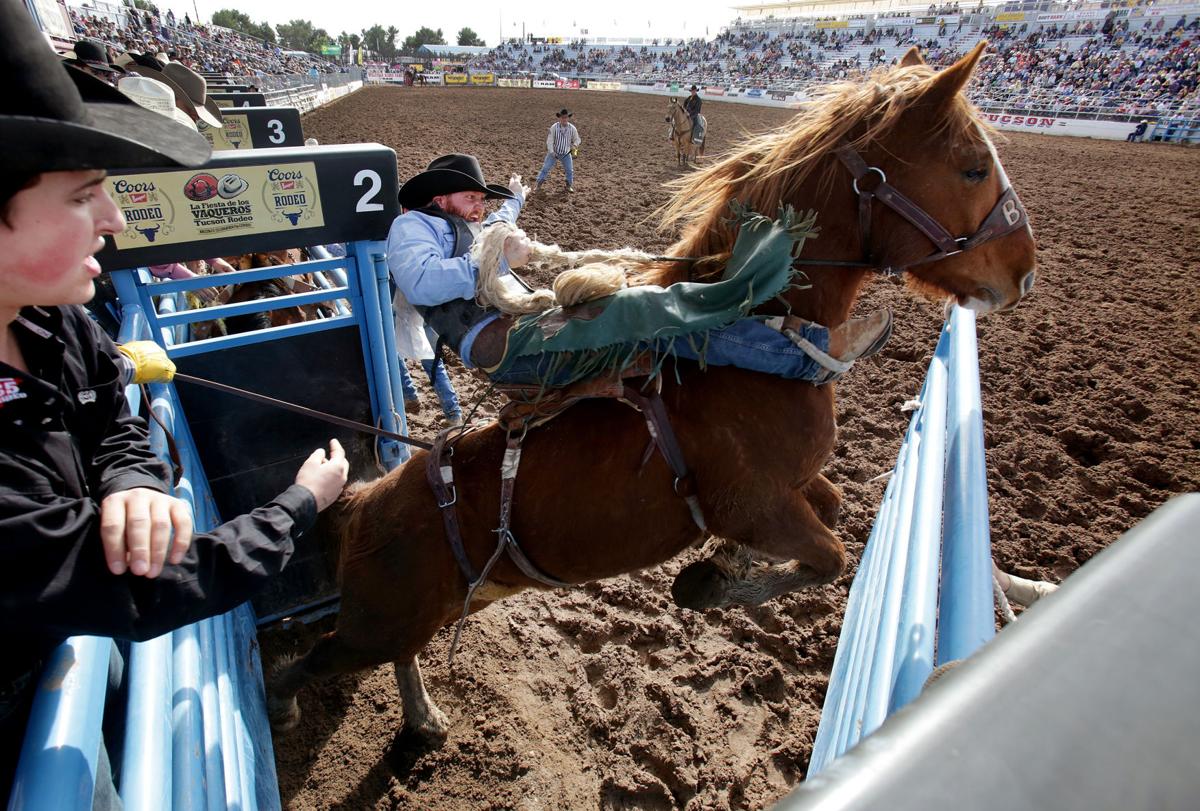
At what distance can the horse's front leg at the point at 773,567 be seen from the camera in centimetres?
217

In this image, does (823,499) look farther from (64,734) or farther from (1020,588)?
(64,734)

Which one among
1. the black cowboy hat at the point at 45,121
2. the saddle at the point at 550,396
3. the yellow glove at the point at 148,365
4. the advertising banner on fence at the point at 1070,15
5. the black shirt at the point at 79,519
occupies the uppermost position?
the advertising banner on fence at the point at 1070,15

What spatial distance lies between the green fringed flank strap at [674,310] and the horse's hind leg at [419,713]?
1.63 m

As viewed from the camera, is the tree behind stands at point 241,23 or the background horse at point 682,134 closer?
the background horse at point 682,134

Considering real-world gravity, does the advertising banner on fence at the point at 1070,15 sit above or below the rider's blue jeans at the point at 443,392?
above

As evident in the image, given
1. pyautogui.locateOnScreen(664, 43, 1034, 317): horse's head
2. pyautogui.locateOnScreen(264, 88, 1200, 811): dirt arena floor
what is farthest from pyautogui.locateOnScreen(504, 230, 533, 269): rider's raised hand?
pyautogui.locateOnScreen(264, 88, 1200, 811): dirt arena floor

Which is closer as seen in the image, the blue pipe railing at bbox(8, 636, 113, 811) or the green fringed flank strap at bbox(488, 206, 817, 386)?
the blue pipe railing at bbox(8, 636, 113, 811)

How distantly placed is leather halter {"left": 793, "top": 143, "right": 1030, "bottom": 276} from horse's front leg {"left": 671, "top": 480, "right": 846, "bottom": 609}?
0.90 m

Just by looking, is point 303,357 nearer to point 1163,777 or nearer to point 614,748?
point 614,748

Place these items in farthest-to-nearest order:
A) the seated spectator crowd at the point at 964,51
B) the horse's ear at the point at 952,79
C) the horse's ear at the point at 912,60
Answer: the seated spectator crowd at the point at 964,51 → the horse's ear at the point at 912,60 → the horse's ear at the point at 952,79

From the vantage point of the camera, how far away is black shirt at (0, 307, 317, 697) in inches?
36.3

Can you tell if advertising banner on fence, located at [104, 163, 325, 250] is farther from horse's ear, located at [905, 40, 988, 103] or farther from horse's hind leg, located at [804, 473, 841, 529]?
horse's hind leg, located at [804, 473, 841, 529]

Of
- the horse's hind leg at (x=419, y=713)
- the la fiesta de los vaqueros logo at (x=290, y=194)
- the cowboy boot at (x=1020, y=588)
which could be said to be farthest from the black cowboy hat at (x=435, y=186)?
the cowboy boot at (x=1020, y=588)

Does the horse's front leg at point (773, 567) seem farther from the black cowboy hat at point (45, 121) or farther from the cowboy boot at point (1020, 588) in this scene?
the black cowboy hat at point (45, 121)
